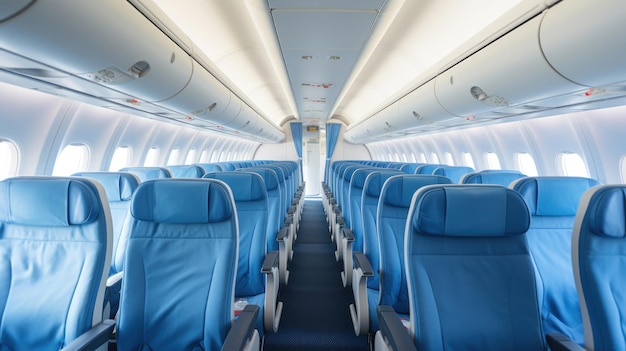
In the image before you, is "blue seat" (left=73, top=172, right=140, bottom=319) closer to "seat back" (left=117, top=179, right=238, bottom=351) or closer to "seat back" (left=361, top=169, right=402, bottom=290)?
"seat back" (left=117, top=179, right=238, bottom=351)

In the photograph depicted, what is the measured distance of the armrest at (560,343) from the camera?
1303 millimetres

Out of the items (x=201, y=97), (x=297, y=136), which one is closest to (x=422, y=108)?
(x=201, y=97)

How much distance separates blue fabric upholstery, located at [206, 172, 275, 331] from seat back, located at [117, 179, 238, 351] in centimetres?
79

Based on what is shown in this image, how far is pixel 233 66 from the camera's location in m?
4.98

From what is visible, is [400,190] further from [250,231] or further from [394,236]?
[250,231]

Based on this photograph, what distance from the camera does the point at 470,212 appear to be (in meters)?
1.58

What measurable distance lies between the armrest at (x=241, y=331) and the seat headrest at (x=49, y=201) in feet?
3.29

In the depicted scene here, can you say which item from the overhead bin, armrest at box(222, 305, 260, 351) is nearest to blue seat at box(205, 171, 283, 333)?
armrest at box(222, 305, 260, 351)

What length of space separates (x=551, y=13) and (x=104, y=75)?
2.86 meters

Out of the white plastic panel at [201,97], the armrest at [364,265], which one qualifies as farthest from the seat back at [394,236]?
the white plastic panel at [201,97]

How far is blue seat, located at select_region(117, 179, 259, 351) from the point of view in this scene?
162cm

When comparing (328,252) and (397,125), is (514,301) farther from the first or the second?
(397,125)

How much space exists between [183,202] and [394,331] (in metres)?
1.40

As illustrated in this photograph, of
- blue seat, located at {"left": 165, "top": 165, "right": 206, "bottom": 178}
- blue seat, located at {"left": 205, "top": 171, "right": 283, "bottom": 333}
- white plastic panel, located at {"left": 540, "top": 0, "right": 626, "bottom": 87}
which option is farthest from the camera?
blue seat, located at {"left": 165, "top": 165, "right": 206, "bottom": 178}
